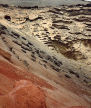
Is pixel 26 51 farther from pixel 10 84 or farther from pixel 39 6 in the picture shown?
pixel 39 6

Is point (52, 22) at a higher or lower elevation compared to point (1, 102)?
higher

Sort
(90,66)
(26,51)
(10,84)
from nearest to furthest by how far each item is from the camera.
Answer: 1. (10,84)
2. (26,51)
3. (90,66)

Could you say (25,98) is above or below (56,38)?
below

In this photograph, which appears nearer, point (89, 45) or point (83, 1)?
point (89, 45)

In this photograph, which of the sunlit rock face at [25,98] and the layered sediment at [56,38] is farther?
the layered sediment at [56,38]

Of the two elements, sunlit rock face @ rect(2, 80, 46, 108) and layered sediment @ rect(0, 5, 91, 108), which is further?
layered sediment @ rect(0, 5, 91, 108)

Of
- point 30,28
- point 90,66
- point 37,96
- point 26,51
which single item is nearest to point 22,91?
point 37,96

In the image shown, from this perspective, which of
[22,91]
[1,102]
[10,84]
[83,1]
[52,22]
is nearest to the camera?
[1,102]

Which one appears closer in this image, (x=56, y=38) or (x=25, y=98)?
(x=25, y=98)

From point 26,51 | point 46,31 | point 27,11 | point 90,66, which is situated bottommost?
point 90,66
